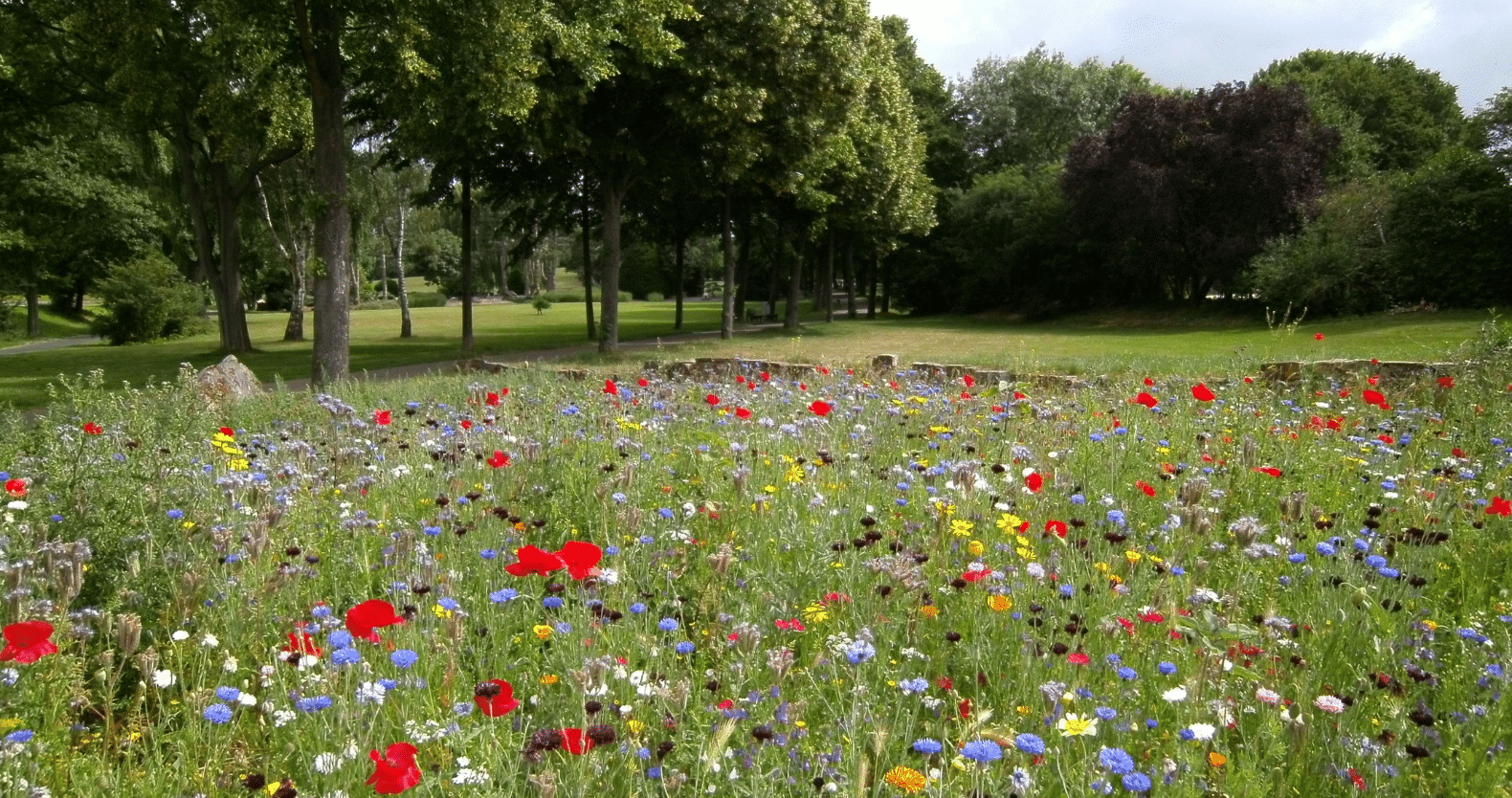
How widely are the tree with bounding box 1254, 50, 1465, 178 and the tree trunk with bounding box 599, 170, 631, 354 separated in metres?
35.9

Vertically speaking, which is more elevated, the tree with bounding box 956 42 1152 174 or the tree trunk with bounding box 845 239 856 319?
the tree with bounding box 956 42 1152 174

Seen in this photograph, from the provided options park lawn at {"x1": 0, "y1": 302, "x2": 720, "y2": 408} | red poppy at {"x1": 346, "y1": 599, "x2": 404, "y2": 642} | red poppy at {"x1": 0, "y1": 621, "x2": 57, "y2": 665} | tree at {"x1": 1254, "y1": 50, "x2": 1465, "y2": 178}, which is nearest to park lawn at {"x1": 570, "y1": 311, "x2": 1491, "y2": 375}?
park lawn at {"x1": 0, "y1": 302, "x2": 720, "y2": 408}

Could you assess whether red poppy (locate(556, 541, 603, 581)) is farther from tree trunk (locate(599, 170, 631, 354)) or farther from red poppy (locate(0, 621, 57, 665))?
tree trunk (locate(599, 170, 631, 354))

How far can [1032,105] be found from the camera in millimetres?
53188

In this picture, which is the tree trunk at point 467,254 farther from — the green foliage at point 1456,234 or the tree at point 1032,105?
the tree at point 1032,105

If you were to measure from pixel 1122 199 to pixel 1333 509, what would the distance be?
114 ft

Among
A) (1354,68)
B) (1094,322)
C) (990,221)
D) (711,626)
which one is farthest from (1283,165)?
(711,626)

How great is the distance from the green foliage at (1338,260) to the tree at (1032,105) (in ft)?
69.9

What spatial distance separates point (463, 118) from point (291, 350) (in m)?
12.4

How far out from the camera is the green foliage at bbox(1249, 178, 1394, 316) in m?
29.0

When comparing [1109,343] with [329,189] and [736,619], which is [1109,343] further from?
[736,619]

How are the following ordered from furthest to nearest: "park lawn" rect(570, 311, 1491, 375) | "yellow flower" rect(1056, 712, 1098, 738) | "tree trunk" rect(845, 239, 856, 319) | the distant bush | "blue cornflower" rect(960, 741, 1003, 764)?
the distant bush, "tree trunk" rect(845, 239, 856, 319), "park lawn" rect(570, 311, 1491, 375), "yellow flower" rect(1056, 712, 1098, 738), "blue cornflower" rect(960, 741, 1003, 764)

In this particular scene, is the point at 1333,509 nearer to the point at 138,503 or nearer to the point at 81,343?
the point at 138,503

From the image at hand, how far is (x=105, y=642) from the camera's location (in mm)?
3141
